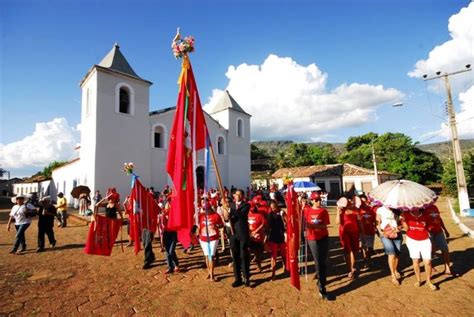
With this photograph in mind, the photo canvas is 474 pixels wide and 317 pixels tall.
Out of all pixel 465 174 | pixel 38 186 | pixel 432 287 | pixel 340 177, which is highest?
pixel 38 186

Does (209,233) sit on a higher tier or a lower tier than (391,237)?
higher

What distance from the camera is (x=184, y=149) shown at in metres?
5.20

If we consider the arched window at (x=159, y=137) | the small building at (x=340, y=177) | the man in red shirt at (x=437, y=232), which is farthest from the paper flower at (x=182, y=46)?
the small building at (x=340, y=177)

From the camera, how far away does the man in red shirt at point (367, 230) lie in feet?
20.8

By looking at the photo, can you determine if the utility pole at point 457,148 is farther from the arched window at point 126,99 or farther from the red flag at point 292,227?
the arched window at point 126,99

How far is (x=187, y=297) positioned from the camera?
15.5ft

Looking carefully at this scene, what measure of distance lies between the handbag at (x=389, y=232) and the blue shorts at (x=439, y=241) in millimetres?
1012

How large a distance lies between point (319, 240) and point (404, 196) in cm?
180

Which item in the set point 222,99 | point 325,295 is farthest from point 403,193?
point 222,99

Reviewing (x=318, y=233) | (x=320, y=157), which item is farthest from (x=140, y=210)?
(x=320, y=157)

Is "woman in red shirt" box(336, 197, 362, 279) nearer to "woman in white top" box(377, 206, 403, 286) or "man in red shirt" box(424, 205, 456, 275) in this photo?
"woman in white top" box(377, 206, 403, 286)

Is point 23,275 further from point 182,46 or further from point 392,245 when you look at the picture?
point 392,245

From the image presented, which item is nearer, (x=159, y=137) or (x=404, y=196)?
(x=404, y=196)

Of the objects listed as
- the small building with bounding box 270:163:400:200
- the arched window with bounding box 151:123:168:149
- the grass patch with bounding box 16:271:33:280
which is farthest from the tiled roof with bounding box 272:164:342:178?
the grass patch with bounding box 16:271:33:280
